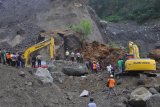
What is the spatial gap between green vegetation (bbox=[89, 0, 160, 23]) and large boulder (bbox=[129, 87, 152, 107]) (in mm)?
41460

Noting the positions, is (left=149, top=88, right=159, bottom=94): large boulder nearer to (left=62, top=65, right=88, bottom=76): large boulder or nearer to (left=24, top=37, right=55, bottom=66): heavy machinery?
(left=62, top=65, right=88, bottom=76): large boulder

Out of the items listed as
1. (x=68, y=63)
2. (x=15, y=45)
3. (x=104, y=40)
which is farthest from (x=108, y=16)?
(x=68, y=63)

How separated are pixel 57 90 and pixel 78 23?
64.7ft

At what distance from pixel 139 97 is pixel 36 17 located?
80.2 ft

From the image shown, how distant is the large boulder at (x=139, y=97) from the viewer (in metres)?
19.5

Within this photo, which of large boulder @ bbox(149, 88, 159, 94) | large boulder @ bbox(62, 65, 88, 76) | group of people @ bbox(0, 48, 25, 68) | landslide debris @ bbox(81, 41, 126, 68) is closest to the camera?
large boulder @ bbox(149, 88, 159, 94)

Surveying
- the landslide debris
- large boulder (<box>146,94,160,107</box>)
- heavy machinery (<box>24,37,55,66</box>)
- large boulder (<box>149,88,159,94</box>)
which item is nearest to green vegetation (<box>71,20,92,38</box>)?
the landslide debris

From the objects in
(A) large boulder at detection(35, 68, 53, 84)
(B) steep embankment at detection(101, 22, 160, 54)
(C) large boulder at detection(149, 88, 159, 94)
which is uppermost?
(B) steep embankment at detection(101, 22, 160, 54)

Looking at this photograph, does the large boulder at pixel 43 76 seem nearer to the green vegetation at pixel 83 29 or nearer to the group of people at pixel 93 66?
the group of people at pixel 93 66

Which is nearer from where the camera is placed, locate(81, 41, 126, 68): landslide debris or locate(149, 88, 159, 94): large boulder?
locate(149, 88, 159, 94): large boulder

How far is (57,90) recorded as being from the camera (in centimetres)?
2164

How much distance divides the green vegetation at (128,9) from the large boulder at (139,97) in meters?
41.5

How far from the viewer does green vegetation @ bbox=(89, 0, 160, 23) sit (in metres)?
62.3

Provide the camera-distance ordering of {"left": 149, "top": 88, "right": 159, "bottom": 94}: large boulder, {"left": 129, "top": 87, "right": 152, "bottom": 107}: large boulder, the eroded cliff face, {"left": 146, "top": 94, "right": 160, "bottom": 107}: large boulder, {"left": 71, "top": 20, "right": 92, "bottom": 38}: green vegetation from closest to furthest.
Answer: {"left": 146, "top": 94, "right": 160, "bottom": 107}: large boulder < {"left": 129, "top": 87, "right": 152, "bottom": 107}: large boulder < {"left": 149, "top": 88, "right": 159, "bottom": 94}: large boulder < {"left": 71, "top": 20, "right": 92, "bottom": 38}: green vegetation < the eroded cliff face
